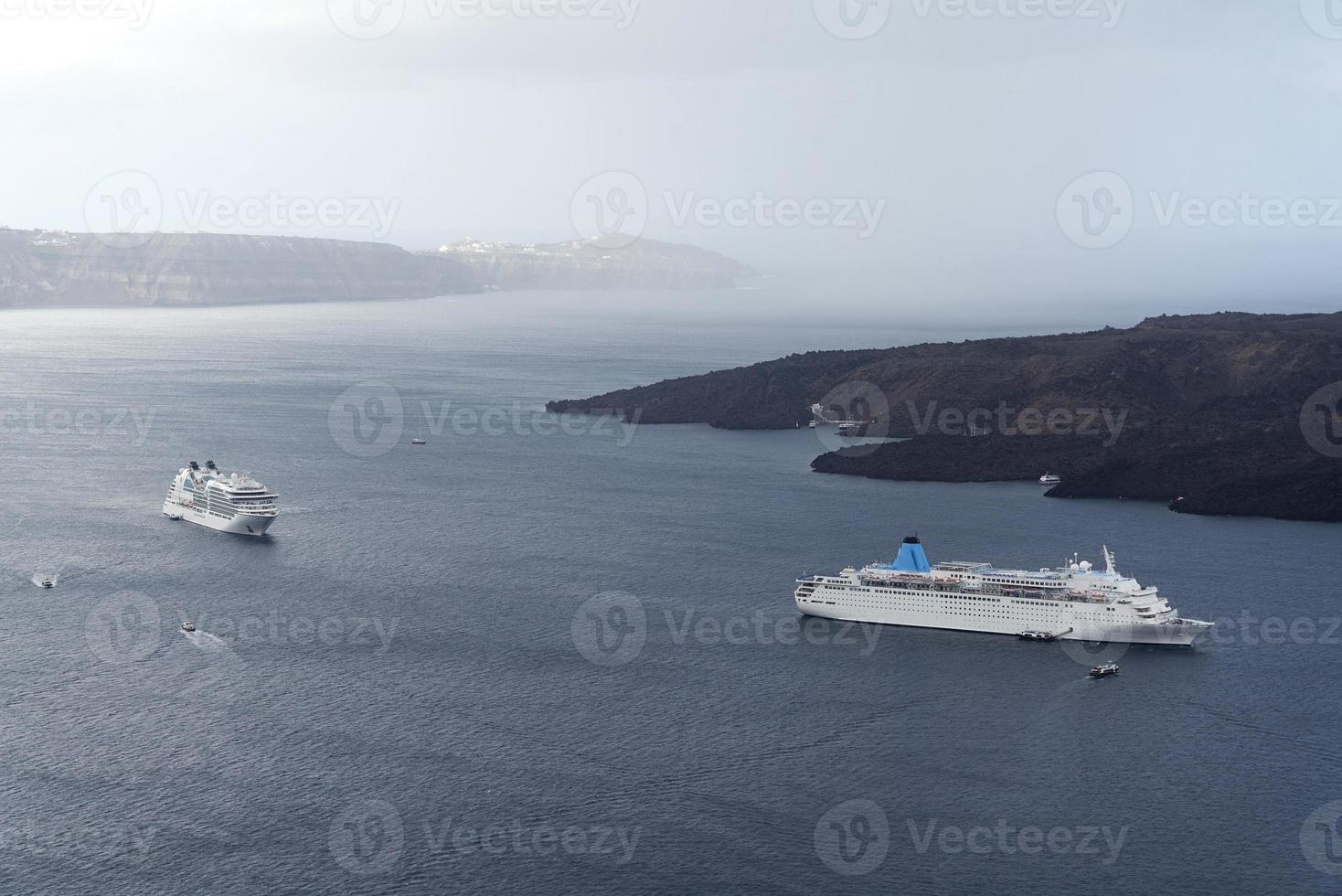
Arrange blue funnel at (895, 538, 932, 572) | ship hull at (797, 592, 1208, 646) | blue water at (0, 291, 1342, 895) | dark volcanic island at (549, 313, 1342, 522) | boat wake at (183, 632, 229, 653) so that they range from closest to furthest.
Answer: blue water at (0, 291, 1342, 895), boat wake at (183, 632, 229, 653), ship hull at (797, 592, 1208, 646), blue funnel at (895, 538, 932, 572), dark volcanic island at (549, 313, 1342, 522)

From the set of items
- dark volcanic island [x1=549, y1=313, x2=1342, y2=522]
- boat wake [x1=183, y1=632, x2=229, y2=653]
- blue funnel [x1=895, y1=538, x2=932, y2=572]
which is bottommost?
boat wake [x1=183, y1=632, x2=229, y2=653]

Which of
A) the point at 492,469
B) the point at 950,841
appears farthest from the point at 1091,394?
the point at 950,841

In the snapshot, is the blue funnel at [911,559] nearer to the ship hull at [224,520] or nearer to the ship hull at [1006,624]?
the ship hull at [1006,624]

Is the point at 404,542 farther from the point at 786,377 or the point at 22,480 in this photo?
the point at 786,377

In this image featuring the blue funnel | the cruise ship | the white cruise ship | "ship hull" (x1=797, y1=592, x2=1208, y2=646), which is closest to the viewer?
"ship hull" (x1=797, y1=592, x2=1208, y2=646)

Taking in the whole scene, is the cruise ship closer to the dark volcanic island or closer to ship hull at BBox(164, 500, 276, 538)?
the dark volcanic island

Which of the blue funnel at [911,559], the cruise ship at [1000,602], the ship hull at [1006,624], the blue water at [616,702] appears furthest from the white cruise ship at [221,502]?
the blue funnel at [911,559]

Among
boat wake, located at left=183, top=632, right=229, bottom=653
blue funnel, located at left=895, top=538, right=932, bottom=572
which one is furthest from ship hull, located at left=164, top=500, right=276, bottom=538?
blue funnel, located at left=895, top=538, right=932, bottom=572

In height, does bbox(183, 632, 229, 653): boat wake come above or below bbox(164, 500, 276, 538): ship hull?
below
